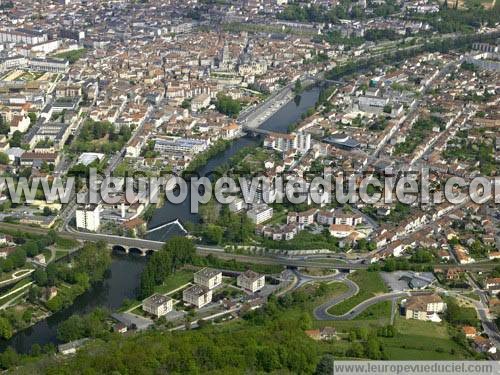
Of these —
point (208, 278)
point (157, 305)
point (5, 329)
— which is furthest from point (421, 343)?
point (5, 329)

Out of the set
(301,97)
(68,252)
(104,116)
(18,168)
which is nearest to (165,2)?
(301,97)

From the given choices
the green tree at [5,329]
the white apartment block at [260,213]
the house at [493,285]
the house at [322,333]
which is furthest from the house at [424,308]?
the green tree at [5,329]

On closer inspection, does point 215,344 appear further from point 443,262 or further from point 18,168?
point 18,168

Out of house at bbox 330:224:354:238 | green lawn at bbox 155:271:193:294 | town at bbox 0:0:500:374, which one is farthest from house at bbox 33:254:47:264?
house at bbox 330:224:354:238

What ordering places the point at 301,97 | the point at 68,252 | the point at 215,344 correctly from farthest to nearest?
the point at 301,97
the point at 68,252
the point at 215,344

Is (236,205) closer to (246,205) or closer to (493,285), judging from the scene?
(246,205)

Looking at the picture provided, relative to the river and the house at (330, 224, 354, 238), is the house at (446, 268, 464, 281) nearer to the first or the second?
the house at (330, 224, 354, 238)
